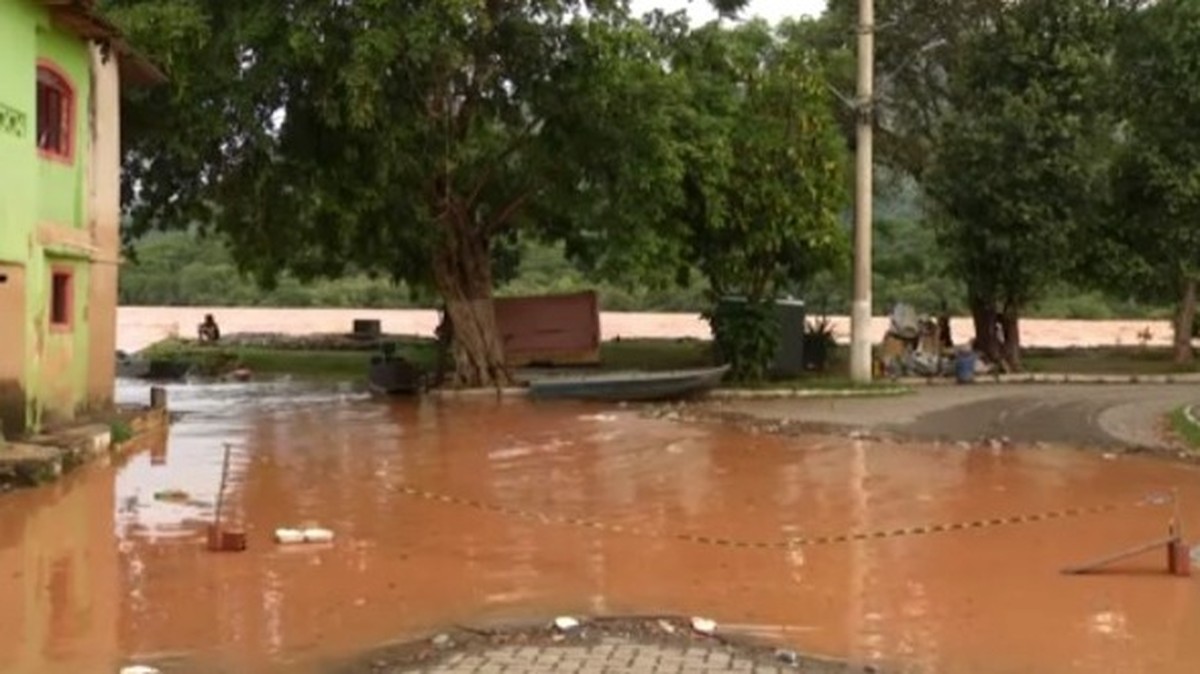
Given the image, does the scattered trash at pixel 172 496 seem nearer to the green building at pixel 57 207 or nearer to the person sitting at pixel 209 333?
the green building at pixel 57 207

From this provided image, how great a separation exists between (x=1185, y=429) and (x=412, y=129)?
47.6 ft

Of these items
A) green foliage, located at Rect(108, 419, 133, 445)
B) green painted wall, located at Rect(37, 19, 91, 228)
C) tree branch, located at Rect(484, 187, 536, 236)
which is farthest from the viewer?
tree branch, located at Rect(484, 187, 536, 236)

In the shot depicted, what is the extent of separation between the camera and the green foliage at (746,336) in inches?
1164

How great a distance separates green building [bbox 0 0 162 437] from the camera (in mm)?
16781

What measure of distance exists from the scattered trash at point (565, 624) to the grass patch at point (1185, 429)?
42.5 feet

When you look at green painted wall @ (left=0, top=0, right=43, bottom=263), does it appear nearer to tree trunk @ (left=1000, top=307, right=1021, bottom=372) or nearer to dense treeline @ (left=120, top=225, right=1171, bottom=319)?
tree trunk @ (left=1000, top=307, right=1021, bottom=372)

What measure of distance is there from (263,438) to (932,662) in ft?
47.5

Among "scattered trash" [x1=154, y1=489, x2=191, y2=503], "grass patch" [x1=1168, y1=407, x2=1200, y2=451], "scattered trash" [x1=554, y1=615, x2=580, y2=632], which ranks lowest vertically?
"scattered trash" [x1=554, y1=615, x2=580, y2=632]

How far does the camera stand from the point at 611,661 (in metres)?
8.23

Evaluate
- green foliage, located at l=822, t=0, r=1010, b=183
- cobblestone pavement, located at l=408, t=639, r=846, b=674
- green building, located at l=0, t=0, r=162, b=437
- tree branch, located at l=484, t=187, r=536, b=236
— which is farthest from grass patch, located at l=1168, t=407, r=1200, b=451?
green building, located at l=0, t=0, r=162, b=437

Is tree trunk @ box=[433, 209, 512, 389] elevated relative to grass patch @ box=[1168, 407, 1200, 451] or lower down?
elevated

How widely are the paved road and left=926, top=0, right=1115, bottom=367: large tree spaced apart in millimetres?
2988

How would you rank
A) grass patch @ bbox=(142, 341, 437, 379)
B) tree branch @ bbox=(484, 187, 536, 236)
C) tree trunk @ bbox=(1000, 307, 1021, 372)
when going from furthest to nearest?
1. grass patch @ bbox=(142, 341, 437, 379)
2. tree trunk @ bbox=(1000, 307, 1021, 372)
3. tree branch @ bbox=(484, 187, 536, 236)

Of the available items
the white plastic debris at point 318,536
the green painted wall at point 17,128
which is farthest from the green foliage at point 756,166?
the white plastic debris at point 318,536
